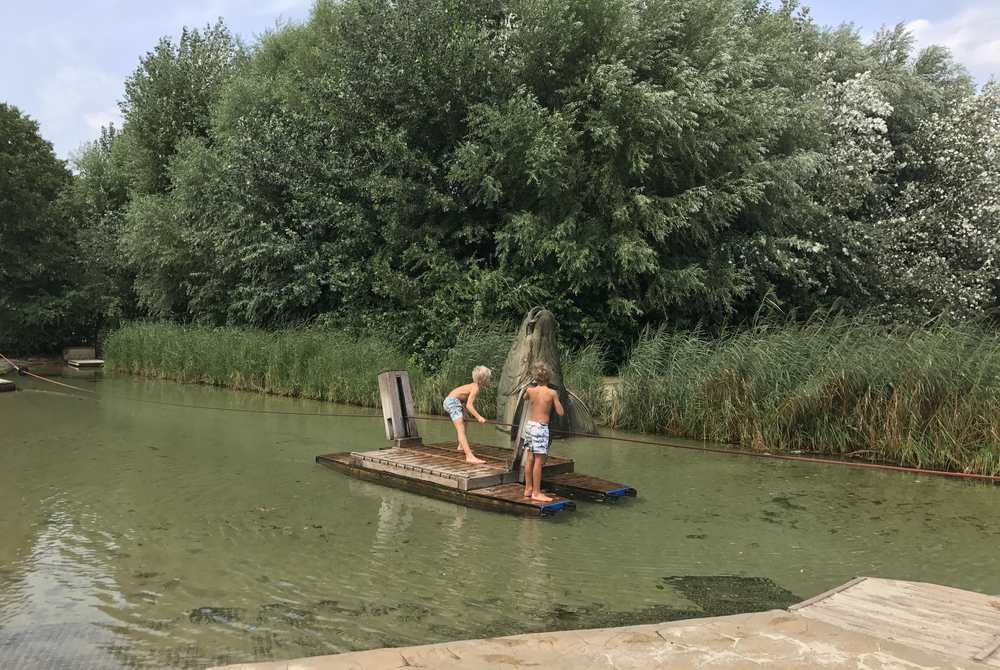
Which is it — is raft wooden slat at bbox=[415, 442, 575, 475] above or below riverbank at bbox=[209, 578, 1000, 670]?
above

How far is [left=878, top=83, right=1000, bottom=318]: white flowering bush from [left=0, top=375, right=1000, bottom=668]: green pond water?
39.1ft

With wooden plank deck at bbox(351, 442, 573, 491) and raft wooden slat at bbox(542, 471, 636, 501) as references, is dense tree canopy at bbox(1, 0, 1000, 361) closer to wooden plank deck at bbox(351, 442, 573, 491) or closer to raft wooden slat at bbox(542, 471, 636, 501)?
wooden plank deck at bbox(351, 442, 573, 491)

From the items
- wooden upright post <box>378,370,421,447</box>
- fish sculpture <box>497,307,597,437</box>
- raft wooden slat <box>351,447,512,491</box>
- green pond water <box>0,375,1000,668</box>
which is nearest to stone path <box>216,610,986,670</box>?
green pond water <box>0,375,1000,668</box>

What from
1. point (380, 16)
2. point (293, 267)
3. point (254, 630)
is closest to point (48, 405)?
point (293, 267)

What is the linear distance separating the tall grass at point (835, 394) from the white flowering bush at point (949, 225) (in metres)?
7.73

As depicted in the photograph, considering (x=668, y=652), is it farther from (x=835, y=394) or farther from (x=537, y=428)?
(x=835, y=394)

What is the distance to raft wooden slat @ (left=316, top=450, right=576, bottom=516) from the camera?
23.9 ft

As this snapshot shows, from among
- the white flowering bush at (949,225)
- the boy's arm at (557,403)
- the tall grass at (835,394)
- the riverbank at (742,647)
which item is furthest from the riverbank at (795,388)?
the white flowering bush at (949,225)

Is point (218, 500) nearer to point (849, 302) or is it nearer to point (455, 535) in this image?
point (455, 535)

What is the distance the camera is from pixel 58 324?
25891 mm

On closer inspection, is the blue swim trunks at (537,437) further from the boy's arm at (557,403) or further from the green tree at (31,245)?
the green tree at (31,245)

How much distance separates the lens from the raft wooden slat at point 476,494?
7270mm

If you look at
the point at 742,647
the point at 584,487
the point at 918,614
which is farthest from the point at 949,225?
the point at 742,647

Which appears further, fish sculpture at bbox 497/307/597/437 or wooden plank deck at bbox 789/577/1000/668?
fish sculpture at bbox 497/307/597/437
